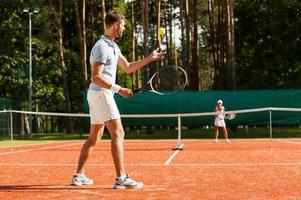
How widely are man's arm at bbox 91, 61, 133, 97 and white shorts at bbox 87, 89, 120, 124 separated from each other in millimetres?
224

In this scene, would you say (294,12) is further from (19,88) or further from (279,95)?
(19,88)

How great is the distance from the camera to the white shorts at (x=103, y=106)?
22.5 ft

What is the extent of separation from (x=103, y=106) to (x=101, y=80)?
0.38 meters

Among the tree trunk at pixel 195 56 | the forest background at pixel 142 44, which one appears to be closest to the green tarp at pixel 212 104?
the forest background at pixel 142 44

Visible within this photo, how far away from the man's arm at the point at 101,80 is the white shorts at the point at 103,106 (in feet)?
0.74

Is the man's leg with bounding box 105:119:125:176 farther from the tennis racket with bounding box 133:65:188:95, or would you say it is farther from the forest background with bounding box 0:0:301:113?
the forest background with bounding box 0:0:301:113

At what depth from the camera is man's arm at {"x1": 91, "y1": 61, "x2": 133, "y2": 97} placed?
6637 mm

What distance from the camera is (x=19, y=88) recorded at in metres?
39.0

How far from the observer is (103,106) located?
6.87 metres

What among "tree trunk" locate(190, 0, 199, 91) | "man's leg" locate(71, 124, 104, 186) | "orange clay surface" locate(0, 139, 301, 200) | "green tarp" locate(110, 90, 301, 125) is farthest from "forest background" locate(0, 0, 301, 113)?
"man's leg" locate(71, 124, 104, 186)

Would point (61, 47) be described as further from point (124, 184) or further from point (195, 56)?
point (124, 184)

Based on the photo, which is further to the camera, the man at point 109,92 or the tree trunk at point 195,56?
the tree trunk at point 195,56

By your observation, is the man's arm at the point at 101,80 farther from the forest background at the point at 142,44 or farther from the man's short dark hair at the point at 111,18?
the forest background at the point at 142,44

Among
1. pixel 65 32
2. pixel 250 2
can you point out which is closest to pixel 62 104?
pixel 65 32
